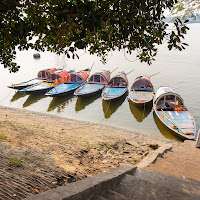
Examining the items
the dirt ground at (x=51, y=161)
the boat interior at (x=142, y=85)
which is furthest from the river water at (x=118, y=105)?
the dirt ground at (x=51, y=161)

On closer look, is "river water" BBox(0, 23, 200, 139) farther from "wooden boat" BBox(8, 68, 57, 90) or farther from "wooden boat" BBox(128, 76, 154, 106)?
"wooden boat" BBox(8, 68, 57, 90)

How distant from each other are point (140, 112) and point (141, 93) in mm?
2917

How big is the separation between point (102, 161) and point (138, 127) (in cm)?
962

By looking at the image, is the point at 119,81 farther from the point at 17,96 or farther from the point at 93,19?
the point at 93,19

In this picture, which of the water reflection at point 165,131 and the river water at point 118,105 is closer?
the water reflection at point 165,131

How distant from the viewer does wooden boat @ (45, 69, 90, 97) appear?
22294 millimetres

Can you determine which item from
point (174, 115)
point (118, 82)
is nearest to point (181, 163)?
point (174, 115)

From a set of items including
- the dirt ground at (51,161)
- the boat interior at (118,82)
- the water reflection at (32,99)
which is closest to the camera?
the dirt ground at (51,161)

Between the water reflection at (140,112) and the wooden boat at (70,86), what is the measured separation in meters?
7.48

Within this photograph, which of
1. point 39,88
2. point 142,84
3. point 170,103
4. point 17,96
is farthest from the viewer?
point 17,96

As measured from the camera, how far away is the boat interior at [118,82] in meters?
23.9

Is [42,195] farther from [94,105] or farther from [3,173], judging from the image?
[94,105]

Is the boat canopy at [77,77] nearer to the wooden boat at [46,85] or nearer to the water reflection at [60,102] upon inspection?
the wooden boat at [46,85]

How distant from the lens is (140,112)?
19.1 metres
